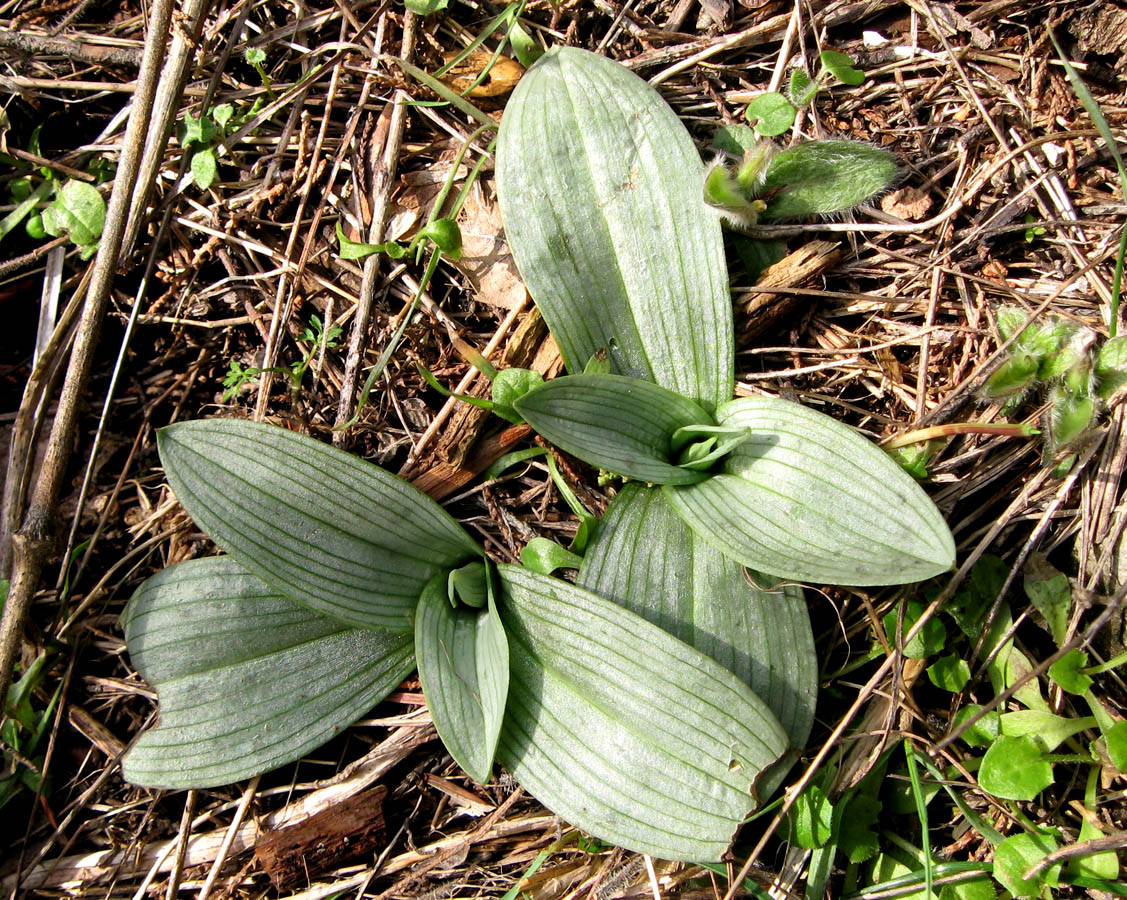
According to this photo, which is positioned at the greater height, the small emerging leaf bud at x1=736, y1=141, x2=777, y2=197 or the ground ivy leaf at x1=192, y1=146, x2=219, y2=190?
the small emerging leaf bud at x1=736, y1=141, x2=777, y2=197

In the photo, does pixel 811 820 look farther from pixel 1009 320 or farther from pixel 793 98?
pixel 793 98

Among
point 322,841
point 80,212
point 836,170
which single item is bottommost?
point 322,841

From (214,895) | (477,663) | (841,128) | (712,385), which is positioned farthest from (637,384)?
(214,895)

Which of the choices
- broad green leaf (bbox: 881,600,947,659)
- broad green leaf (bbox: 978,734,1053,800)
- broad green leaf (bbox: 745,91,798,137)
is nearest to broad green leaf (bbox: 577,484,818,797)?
broad green leaf (bbox: 881,600,947,659)

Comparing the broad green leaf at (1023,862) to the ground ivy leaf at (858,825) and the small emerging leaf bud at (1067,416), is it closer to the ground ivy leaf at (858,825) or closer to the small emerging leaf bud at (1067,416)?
the ground ivy leaf at (858,825)

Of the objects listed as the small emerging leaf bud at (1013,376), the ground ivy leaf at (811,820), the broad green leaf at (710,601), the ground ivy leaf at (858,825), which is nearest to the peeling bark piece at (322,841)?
the broad green leaf at (710,601)

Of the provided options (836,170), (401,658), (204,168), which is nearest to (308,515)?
(401,658)

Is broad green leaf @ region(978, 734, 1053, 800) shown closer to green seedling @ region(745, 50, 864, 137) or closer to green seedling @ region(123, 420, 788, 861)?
green seedling @ region(123, 420, 788, 861)
